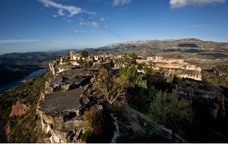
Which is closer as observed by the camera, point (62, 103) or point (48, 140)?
point (48, 140)

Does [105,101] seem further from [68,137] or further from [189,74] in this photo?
[189,74]

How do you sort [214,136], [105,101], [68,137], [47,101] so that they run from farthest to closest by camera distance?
1. [214,136]
2. [105,101]
3. [47,101]
4. [68,137]

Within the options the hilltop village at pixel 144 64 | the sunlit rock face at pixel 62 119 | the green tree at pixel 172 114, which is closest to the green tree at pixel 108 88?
the sunlit rock face at pixel 62 119

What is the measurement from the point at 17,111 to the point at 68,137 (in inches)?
1602

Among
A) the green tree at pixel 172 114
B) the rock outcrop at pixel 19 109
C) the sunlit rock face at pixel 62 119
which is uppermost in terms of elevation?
the sunlit rock face at pixel 62 119

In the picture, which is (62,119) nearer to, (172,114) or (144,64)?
(172,114)

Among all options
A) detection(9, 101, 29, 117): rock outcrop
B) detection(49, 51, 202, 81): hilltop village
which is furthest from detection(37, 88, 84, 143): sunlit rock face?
detection(9, 101, 29, 117): rock outcrop

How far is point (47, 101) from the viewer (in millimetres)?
13312

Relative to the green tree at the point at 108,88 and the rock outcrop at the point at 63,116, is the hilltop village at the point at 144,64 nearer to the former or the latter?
the green tree at the point at 108,88

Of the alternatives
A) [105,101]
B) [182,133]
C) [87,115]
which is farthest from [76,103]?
[182,133]

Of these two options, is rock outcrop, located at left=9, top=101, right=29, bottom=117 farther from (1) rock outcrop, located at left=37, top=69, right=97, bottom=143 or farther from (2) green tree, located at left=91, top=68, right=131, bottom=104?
(1) rock outcrop, located at left=37, top=69, right=97, bottom=143

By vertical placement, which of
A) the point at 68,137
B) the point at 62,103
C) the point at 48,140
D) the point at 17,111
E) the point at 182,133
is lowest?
the point at 17,111

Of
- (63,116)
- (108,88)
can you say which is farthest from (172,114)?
(63,116)

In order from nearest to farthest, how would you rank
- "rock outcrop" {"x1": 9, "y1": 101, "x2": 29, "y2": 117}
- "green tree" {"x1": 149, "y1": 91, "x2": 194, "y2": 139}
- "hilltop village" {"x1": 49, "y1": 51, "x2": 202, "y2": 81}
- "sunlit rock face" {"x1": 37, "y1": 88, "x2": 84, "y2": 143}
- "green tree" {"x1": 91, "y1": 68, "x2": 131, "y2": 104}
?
"sunlit rock face" {"x1": 37, "y1": 88, "x2": 84, "y2": 143} < "green tree" {"x1": 91, "y1": 68, "x2": 131, "y2": 104} < "green tree" {"x1": 149, "y1": 91, "x2": 194, "y2": 139} < "rock outcrop" {"x1": 9, "y1": 101, "x2": 29, "y2": 117} < "hilltop village" {"x1": 49, "y1": 51, "x2": 202, "y2": 81}
